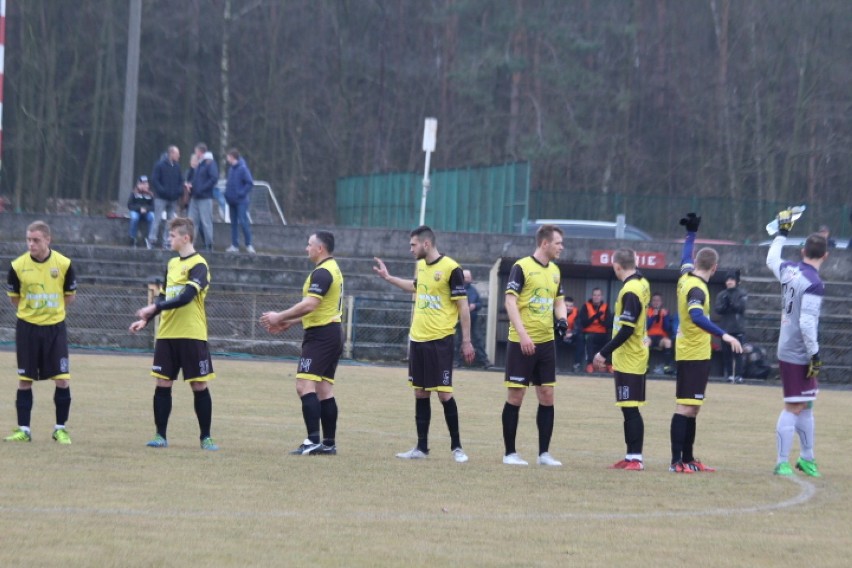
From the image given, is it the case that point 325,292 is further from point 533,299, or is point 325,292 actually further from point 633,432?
point 633,432

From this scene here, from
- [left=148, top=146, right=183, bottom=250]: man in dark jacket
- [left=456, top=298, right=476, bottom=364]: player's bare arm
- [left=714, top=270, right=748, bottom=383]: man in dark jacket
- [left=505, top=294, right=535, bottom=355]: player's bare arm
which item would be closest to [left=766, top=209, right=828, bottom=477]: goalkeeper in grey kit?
[left=505, top=294, right=535, bottom=355]: player's bare arm

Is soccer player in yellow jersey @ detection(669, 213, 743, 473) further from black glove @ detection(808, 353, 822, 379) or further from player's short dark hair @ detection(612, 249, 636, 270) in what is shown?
black glove @ detection(808, 353, 822, 379)

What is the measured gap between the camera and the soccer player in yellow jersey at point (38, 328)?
36.8 feet

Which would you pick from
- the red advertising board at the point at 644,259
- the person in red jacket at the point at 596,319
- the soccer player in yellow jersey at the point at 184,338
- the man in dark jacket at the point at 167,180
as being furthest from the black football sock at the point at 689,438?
the man in dark jacket at the point at 167,180

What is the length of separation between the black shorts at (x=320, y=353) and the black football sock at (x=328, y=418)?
0.64ft

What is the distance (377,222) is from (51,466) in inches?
1067

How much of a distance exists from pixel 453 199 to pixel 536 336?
75.1 ft

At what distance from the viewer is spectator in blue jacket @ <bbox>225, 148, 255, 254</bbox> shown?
27.6 meters

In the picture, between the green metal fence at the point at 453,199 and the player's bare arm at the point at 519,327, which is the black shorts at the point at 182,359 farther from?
the green metal fence at the point at 453,199

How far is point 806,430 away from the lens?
35.3 ft

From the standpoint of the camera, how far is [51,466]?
966 centimetres

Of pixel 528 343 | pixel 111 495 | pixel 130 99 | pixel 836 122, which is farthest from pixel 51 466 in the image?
pixel 836 122

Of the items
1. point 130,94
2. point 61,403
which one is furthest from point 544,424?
point 130,94

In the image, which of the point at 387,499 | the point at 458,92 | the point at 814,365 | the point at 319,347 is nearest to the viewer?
the point at 387,499
